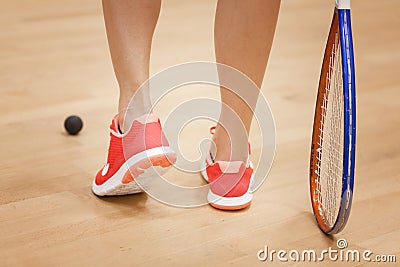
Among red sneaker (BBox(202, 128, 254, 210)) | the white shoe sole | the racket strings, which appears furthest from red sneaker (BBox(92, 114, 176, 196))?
the racket strings

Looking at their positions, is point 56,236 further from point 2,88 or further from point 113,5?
point 2,88

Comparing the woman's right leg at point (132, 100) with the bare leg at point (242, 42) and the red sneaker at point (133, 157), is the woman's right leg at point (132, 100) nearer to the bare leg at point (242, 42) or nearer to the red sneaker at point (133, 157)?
the red sneaker at point (133, 157)

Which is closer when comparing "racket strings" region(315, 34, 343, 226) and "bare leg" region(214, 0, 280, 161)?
"racket strings" region(315, 34, 343, 226)

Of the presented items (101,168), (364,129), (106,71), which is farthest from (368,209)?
(106,71)

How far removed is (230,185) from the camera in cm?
151

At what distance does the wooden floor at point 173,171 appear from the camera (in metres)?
1.38

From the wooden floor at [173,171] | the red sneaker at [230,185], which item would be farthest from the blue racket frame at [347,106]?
the red sneaker at [230,185]

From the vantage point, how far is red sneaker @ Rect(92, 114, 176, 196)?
1406 millimetres

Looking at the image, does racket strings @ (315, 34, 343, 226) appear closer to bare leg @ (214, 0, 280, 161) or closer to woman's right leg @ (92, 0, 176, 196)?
bare leg @ (214, 0, 280, 161)

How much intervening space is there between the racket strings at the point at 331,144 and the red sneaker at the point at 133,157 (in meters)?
0.27

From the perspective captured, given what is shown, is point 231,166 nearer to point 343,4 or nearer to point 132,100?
point 132,100

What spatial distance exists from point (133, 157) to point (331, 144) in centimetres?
35

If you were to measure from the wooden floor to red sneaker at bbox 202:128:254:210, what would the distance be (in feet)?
0.08

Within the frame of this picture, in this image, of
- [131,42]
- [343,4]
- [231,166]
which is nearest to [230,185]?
[231,166]
